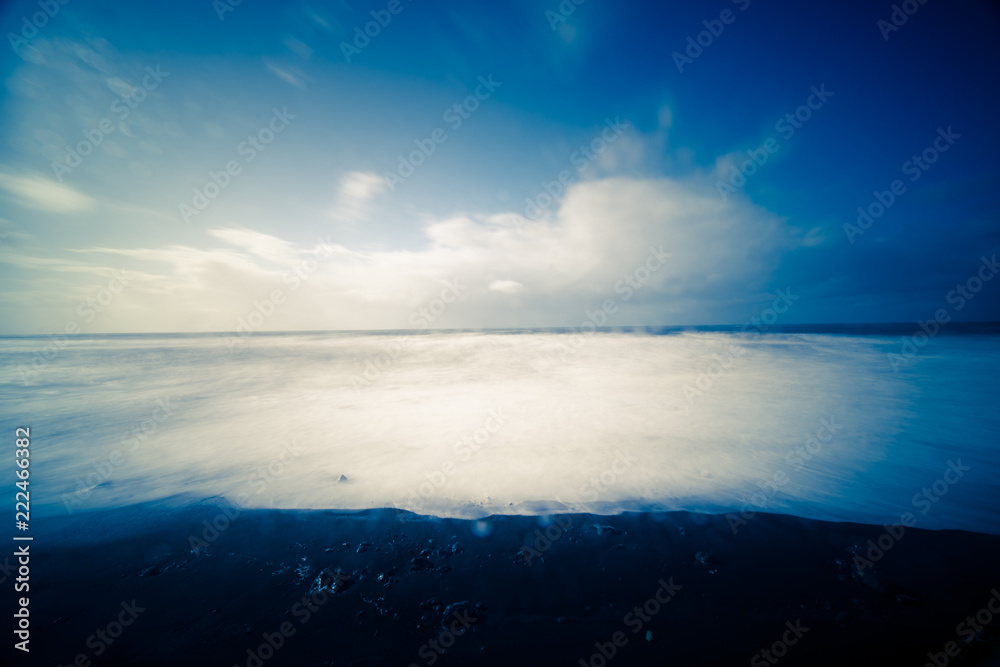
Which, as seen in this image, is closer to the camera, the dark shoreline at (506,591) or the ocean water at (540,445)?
the dark shoreline at (506,591)

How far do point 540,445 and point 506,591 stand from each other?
4469 millimetres

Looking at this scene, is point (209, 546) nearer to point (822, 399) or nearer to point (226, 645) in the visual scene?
point (226, 645)

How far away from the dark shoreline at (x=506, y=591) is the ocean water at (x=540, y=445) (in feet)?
2.37

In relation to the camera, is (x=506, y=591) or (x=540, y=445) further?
(x=540, y=445)

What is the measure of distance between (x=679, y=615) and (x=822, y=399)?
13603 millimetres

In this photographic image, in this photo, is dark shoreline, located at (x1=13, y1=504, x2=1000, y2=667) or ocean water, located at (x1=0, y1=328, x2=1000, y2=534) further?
ocean water, located at (x1=0, y1=328, x2=1000, y2=534)

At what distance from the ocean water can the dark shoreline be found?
2.37 ft

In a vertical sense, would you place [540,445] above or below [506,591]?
above

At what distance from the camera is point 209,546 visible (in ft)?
14.9

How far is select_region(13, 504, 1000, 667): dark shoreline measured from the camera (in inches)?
122

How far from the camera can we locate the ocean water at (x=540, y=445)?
5.72m

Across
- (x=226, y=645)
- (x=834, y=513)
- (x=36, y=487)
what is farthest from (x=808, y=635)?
(x=36, y=487)

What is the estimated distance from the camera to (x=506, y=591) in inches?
146

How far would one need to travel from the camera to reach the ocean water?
18.8 feet
